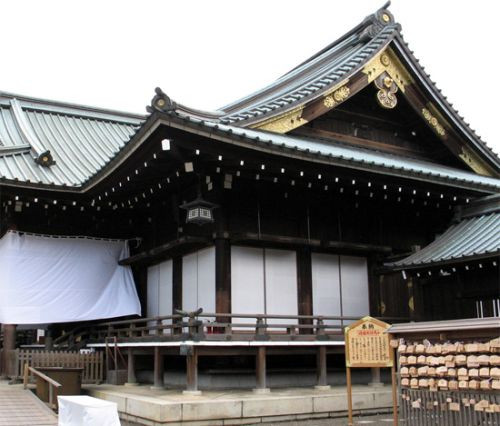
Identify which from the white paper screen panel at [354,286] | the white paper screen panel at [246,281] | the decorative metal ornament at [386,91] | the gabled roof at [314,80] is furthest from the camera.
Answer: the decorative metal ornament at [386,91]

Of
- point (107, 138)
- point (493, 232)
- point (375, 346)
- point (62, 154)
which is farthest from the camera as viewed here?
point (107, 138)

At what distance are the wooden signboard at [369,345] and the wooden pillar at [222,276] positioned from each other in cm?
361

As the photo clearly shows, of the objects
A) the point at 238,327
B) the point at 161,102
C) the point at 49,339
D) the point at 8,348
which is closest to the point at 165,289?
the point at 238,327

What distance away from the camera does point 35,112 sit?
2086 centimetres

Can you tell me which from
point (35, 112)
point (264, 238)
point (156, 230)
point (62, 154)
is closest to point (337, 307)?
point (264, 238)

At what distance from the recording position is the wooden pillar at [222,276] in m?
12.3

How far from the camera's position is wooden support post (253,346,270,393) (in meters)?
11.2

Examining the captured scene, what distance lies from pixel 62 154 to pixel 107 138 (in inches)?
126

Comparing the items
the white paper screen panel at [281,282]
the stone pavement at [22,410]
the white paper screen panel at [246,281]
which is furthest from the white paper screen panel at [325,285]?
the stone pavement at [22,410]

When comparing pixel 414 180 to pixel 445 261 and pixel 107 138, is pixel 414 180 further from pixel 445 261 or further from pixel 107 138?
pixel 107 138

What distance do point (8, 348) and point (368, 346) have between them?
897cm

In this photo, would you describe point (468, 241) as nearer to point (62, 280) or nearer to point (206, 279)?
point (206, 279)

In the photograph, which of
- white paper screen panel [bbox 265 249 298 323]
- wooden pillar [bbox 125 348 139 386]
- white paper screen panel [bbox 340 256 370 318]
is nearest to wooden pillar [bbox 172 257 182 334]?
wooden pillar [bbox 125 348 139 386]

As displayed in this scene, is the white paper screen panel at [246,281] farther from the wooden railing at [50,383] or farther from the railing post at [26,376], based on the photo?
the railing post at [26,376]
